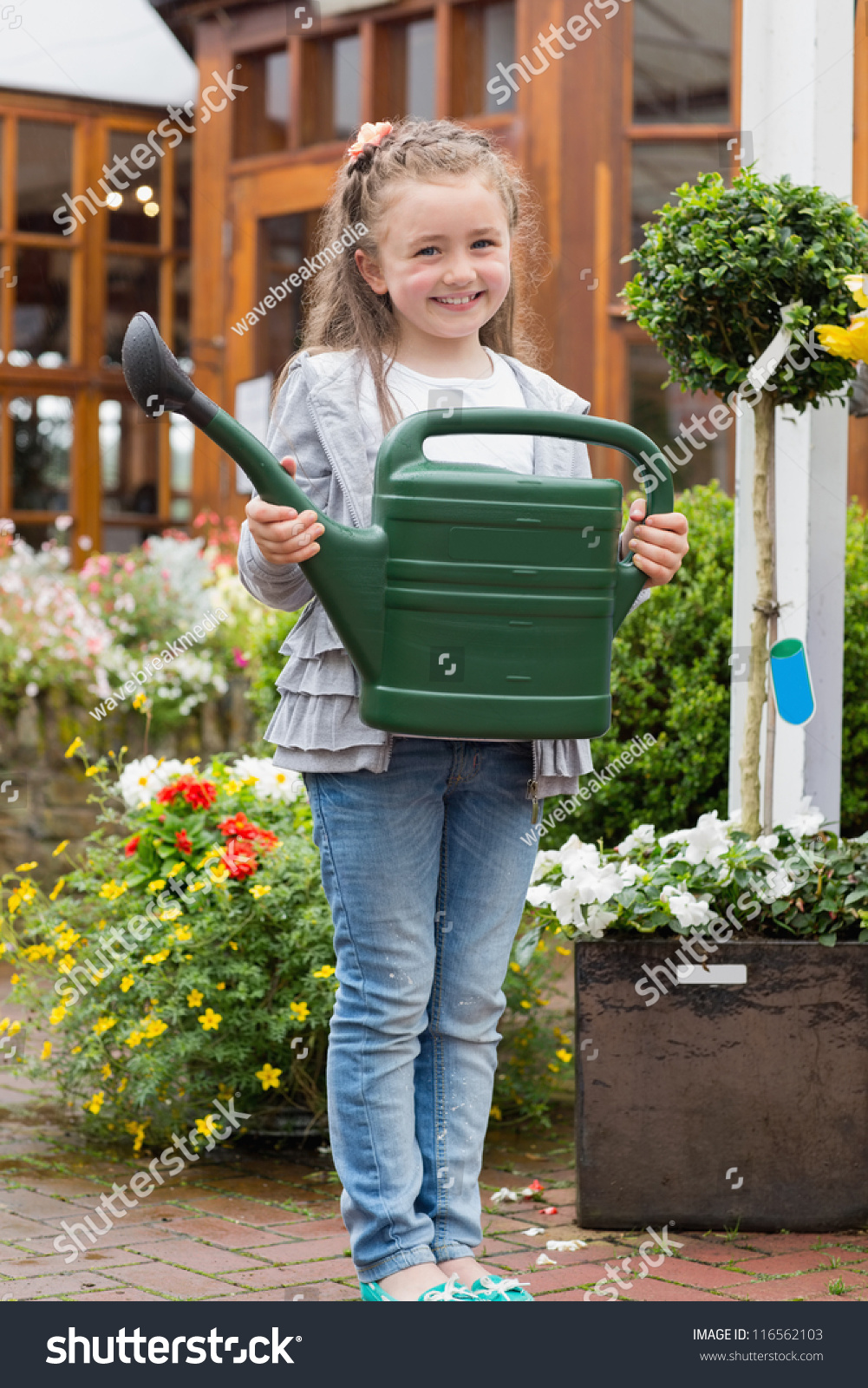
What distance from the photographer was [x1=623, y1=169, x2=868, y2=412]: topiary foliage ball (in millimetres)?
2471

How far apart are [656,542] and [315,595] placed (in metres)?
0.41

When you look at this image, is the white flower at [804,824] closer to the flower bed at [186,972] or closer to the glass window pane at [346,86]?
the flower bed at [186,972]

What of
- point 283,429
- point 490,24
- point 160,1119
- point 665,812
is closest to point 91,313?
point 490,24

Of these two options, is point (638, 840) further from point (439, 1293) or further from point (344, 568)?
point (344, 568)

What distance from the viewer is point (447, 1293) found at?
1.82m

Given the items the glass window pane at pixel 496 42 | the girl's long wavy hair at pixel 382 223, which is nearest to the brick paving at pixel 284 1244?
the girl's long wavy hair at pixel 382 223

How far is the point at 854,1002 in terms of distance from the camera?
2410mm

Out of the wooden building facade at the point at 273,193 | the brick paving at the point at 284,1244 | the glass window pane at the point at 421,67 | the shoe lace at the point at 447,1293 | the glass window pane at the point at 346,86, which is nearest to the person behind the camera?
the shoe lace at the point at 447,1293

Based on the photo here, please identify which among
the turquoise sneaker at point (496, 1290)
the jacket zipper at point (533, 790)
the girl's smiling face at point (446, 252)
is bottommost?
the turquoise sneaker at point (496, 1290)

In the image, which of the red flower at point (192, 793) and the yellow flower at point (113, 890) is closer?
the yellow flower at point (113, 890)

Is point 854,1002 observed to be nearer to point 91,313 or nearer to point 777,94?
point 777,94

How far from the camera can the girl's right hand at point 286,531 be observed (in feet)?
5.55

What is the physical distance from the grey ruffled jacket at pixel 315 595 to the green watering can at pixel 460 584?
0.11 m

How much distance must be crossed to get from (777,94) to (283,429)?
1542 millimetres
